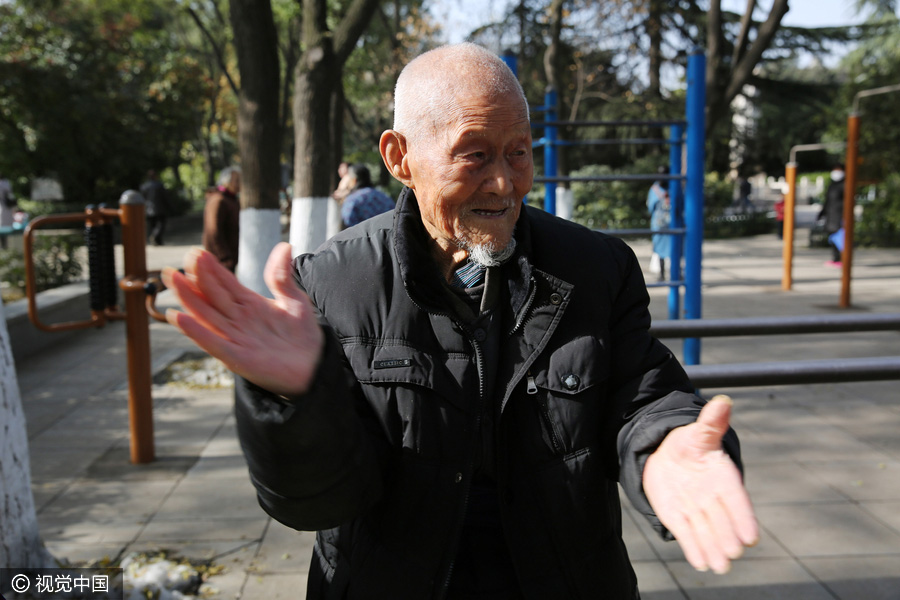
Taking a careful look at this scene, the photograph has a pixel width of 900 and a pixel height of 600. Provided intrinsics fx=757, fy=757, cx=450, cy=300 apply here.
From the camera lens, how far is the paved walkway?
3289mm

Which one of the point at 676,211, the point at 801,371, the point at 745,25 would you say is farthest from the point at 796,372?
the point at 745,25

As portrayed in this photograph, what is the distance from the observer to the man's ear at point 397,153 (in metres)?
1.74

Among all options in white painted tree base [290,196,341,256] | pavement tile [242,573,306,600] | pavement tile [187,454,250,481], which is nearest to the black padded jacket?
pavement tile [242,573,306,600]

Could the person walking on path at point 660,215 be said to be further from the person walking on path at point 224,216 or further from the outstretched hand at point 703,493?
the outstretched hand at point 703,493

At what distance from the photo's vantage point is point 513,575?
1622 mm

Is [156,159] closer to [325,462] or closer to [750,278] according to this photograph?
[750,278]

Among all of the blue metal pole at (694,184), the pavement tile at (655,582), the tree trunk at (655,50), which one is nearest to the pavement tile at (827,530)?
the pavement tile at (655,582)

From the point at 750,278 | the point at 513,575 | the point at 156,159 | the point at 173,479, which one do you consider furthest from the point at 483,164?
the point at 156,159

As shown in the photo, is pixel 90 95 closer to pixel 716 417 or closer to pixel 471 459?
pixel 471 459

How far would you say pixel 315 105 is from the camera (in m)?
6.98

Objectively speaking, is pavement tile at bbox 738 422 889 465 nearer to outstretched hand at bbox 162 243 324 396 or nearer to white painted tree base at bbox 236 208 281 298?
outstretched hand at bbox 162 243 324 396

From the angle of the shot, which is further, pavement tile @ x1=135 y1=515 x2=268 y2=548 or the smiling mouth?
pavement tile @ x1=135 y1=515 x2=268 y2=548

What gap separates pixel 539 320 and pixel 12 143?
22376 millimetres

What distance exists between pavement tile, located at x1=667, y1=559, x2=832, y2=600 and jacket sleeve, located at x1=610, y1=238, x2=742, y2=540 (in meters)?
1.93
